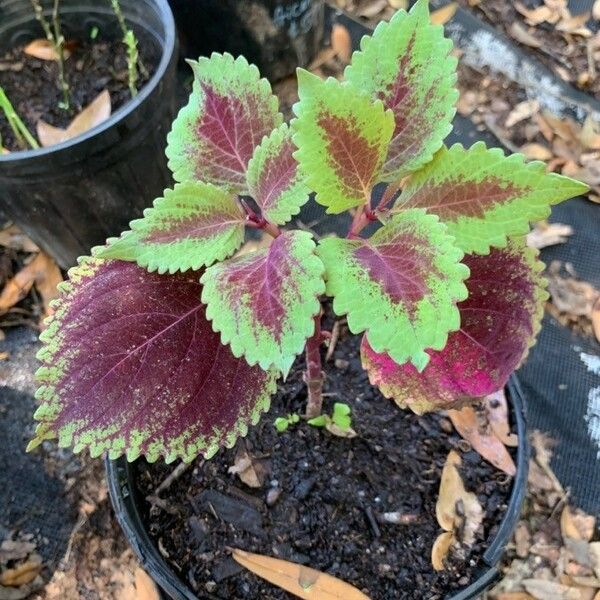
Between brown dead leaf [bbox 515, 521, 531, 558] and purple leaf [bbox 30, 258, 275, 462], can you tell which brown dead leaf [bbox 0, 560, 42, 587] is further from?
brown dead leaf [bbox 515, 521, 531, 558]

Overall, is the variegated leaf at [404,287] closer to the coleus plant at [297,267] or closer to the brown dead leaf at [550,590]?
the coleus plant at [297,267]

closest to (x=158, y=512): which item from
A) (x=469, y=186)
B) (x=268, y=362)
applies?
(x=268, y=362)

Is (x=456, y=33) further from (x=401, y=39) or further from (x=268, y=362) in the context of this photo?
(x=268, y=362)

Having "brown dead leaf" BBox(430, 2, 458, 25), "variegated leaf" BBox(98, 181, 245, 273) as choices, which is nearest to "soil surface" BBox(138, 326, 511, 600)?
"variegated leaf" BBox(98, 181, 245, 273)

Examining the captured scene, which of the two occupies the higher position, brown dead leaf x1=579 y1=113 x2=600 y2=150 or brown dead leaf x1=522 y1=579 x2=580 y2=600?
brown dead leaf x1=579 y1=113 x2=600 y2=150

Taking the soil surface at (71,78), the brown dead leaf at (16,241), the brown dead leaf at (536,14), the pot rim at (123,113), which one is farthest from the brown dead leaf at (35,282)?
the brown dead leaf at (536,14)

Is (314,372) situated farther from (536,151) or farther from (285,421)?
(536,151)

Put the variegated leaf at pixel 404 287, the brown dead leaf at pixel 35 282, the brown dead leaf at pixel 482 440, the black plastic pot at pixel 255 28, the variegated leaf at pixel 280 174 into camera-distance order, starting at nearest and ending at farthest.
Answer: the variegated leaf at pixel 404 287, the variegated leaf at pixel 280 174, the brown dead leaf at pixel 482 440, the brown dead leaf at pixel 35 282, the black plastic pot at pixel 255 28
